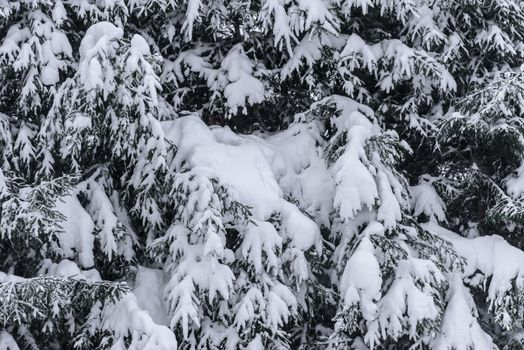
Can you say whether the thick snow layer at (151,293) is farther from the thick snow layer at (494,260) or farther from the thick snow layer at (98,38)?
the thick snow layer at (494,260)

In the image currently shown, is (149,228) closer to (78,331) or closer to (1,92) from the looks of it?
(78,331)

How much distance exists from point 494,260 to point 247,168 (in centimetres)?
240

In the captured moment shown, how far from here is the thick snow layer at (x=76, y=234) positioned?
564cm

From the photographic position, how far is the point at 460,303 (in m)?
5.77

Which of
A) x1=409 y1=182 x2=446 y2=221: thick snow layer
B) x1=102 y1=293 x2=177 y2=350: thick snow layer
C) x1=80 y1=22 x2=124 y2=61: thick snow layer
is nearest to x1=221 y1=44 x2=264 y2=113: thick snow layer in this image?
x1=80 y1=22 x2=124 y2=61: thick snow layer

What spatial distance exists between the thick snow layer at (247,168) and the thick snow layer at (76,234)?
96 cm

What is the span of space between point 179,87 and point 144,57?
1.97m

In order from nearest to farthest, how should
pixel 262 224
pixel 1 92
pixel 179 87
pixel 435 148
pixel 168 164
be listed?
1. pixel 262 224
2. pixel 168 164
3. pixel 1 92
4. pixel 435 148
5. pixel 179 87

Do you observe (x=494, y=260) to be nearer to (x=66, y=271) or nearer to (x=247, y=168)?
(x=247, y=168)

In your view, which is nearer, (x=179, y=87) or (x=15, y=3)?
(x=15, y=3)

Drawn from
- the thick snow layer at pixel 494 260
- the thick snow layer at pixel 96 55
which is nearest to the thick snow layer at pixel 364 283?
the thick snow layer at pixel 494 260

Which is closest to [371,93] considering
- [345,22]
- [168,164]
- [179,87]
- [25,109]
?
[345,22]

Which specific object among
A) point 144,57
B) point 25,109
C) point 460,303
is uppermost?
point 144,57

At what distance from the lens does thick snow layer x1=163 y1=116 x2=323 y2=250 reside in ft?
18.9
